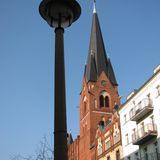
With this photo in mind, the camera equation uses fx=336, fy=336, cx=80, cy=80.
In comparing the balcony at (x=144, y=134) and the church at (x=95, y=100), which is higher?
the church at (x=95, y=100)

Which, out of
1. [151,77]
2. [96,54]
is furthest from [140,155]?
[96,54]

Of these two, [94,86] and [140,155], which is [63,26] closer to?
[140,155]

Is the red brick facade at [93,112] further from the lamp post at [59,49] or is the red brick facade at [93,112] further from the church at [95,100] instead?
the lamp post at [59,49]

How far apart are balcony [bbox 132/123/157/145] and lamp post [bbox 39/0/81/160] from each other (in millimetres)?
30926

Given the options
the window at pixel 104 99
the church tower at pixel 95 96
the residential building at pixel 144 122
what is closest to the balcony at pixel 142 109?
the residential building at pixel 144 122

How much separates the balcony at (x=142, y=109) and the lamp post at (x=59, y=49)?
3174 centimetres

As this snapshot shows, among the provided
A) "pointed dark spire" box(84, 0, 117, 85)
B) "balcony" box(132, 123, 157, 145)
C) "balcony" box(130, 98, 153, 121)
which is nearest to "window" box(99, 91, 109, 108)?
"pointed dark spire" box(84, 0, 117, 85)

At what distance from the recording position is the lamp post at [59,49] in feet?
22.0

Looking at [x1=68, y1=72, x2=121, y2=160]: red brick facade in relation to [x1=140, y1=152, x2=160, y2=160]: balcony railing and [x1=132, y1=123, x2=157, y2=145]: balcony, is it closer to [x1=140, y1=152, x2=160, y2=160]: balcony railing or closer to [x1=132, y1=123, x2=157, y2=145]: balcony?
[x1=132, y1=123, x2=157, y2=145]: balcony

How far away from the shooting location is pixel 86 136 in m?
70.7

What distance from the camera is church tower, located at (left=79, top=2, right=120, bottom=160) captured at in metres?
70.9

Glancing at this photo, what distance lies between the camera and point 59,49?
298 inches

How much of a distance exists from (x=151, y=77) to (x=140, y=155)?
955 cm

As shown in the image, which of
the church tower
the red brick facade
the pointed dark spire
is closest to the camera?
the red brick facade
